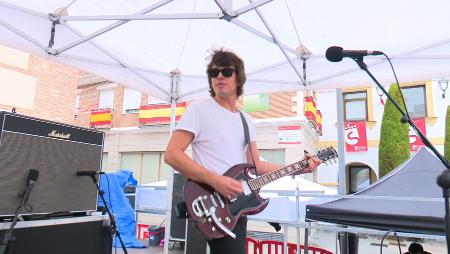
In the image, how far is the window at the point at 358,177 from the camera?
14031 millimetres

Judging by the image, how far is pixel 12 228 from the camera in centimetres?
168

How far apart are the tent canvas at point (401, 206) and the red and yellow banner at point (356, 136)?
1029 centimetres

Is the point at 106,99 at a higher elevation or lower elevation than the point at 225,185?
higher

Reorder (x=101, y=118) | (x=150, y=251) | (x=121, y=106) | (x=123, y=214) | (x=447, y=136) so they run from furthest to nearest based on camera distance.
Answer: (x=101, y=118)
(x=121, y=106)
(x=447, y=136)
(x=123, y=214)
(x=150, y=251)

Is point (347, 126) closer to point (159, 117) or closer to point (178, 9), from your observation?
point (159, 117)

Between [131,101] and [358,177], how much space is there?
10548 mm

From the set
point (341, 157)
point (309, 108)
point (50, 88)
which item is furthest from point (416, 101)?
point (50, 88)

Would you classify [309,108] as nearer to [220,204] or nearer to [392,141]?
[392,141]

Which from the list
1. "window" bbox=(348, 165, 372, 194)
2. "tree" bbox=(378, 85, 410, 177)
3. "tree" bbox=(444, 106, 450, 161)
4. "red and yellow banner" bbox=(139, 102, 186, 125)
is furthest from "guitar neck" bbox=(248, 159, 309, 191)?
"window" bbox=(348, 165, 372, 194)

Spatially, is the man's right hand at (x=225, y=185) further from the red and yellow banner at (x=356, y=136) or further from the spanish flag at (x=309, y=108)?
the red and yellow banner at (x=356, y=136)

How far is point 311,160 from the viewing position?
232cm

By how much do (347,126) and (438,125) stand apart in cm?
332

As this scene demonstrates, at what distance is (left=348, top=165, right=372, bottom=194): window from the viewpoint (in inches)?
552

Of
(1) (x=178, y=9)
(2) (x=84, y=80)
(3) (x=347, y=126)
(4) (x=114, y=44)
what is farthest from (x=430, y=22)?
(2) (x=84, y=80)
